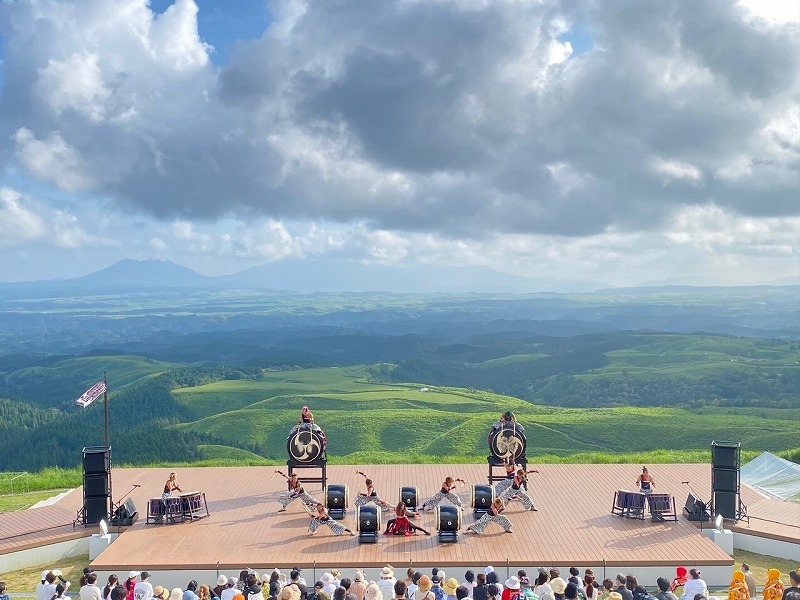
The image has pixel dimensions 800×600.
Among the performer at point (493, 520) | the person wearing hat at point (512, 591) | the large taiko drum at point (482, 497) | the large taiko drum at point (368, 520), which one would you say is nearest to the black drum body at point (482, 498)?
the large taiko drum at point (482, 497)

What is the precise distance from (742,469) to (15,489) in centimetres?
2939

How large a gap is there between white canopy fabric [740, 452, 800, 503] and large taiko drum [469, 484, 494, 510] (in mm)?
10948

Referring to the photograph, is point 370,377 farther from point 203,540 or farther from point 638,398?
point 203,540

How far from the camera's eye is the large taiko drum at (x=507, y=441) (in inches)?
1149

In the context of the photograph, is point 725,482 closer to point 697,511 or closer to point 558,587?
point 697,511

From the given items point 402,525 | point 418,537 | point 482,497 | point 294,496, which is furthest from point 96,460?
point 482,497

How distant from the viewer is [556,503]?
2884 centimetres

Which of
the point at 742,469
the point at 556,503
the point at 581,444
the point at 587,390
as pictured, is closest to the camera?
the point at 556,503

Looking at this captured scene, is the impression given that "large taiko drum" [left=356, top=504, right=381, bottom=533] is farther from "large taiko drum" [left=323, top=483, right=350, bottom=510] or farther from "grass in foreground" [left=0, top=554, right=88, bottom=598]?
"grass in foreground" [left=0, top=554, right=88, bottom=598]

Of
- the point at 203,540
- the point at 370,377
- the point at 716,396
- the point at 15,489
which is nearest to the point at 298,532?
the point at 203,540

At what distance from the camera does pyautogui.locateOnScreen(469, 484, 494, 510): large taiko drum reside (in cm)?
2686

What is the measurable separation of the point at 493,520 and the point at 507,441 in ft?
14.6

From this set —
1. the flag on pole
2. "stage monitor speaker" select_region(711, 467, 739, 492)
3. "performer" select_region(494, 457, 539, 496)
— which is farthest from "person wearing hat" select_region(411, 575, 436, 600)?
the flag on pole

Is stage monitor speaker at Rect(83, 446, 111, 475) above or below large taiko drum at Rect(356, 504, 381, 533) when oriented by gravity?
above
